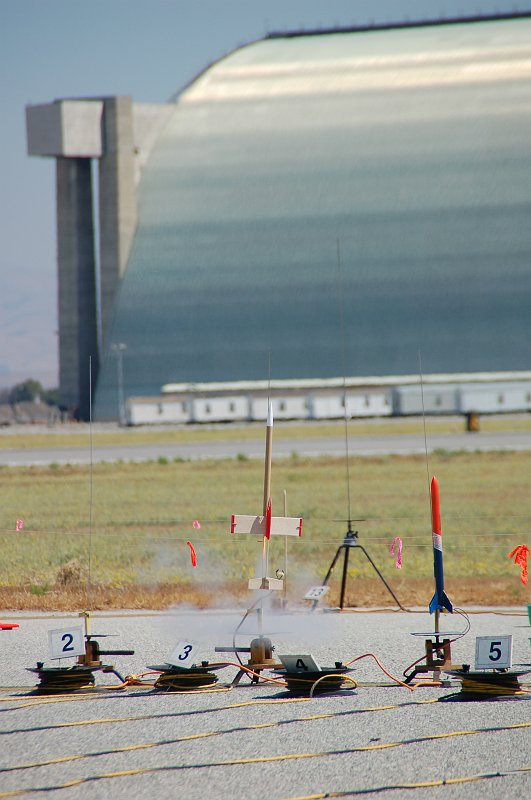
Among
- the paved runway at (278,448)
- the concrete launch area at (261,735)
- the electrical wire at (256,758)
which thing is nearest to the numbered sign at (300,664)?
the concrete launch area at (261,735)

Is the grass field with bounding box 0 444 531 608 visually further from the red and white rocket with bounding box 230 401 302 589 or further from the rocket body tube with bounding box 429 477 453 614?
the rocket body tube with bounding box 429 477 453 614

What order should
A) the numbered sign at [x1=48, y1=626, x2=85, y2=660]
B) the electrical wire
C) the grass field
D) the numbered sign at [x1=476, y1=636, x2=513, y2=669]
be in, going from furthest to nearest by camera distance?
the grass field
the numbered sign at [x1=48, y1=626, x2=85, y2=660]
the numbered sign at [x1=476, y1=636, x2=513, y2=669]
the electrical wire

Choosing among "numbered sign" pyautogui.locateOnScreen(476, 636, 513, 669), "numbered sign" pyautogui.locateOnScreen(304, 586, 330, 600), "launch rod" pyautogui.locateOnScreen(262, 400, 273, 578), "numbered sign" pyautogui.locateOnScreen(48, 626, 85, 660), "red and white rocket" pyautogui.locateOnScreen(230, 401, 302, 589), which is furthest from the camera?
"numbered sign" pyautogui.locateOnScreen(304, 586, 330, 600)

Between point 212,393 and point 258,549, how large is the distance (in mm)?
70240

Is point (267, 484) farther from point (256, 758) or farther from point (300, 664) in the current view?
point (256, 758)

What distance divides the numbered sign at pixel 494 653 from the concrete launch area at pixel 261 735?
0.38m

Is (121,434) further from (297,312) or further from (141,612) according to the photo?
(141,612)

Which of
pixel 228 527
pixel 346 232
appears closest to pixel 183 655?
pixel 228 527

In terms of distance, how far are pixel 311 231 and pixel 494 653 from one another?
87.2 meters

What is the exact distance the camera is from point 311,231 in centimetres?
9819

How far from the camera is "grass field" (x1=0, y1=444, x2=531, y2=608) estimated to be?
65.5 feet

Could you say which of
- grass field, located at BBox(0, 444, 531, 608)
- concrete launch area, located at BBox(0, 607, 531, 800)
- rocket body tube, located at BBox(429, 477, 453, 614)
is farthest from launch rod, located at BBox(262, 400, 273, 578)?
grass field, located at BBox(0, 444, 531, 608)

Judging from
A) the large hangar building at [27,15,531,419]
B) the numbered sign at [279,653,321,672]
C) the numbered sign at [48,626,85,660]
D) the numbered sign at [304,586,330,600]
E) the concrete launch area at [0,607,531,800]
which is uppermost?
the large hangar building at [27,15,531,419]

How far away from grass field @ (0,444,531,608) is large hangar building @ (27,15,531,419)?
47.8 meters
